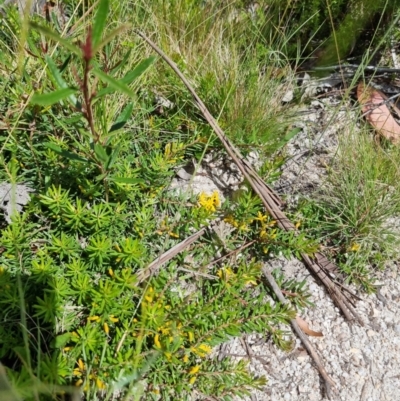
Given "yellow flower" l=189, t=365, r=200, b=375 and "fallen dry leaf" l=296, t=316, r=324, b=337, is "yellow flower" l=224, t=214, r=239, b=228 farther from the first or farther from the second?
"yellow flower" l=189, t=365, r=200, b=375

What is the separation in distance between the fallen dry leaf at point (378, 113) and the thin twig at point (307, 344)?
38.8 inches

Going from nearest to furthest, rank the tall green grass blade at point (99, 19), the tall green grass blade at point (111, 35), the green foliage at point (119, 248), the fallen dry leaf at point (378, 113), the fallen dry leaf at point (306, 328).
Answer: the tall green grass blade at point (111, 35) → the tall green grass blade at point (99, 19) → the green foliage at point (119, 248) → the fallen dry leaf at point (306, 328) → the fallen dry leaf at point (378, 113)

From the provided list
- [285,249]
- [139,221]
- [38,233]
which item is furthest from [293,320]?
[38,233]

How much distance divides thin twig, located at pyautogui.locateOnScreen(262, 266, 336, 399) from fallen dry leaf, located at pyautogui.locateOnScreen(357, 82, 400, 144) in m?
0.99

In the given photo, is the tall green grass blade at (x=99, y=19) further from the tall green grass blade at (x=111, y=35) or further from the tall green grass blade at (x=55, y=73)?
the tall green grass blade at (x=55, y=73)

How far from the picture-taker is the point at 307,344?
5.90 ft

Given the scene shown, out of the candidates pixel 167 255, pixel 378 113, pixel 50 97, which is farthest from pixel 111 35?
pixel 378 113

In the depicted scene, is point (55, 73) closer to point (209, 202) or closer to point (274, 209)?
point (209, 202)

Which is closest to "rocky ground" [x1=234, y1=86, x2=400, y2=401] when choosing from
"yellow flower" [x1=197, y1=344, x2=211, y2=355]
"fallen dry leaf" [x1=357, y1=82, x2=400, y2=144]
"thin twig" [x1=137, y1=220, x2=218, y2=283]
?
"yellow flower" [x1=197, y1=344, x2=211, y2=355]

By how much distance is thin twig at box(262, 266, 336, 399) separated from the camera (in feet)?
5.70

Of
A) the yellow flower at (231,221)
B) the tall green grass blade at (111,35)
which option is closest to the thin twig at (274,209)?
the yellow flower at (231,221)

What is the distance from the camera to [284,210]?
2055 mm

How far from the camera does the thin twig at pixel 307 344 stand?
174 cm

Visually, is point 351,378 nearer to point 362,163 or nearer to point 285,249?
point 285,249
